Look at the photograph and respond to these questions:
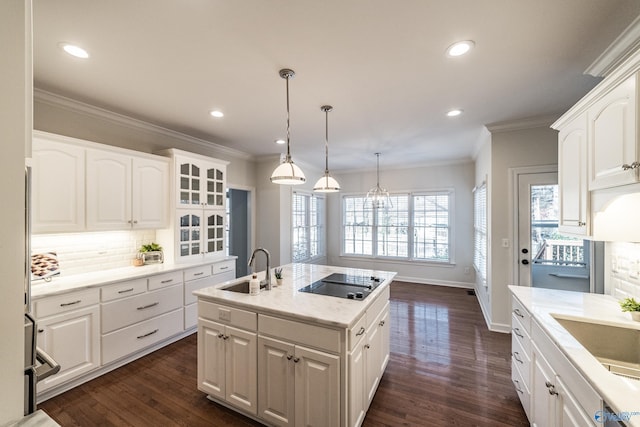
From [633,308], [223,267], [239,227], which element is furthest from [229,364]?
[239,227]

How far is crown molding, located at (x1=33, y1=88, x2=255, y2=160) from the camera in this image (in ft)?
8.46

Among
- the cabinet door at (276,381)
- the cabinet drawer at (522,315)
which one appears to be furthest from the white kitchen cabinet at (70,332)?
the cabinet drawer at (522,315)

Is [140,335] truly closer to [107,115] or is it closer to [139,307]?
[139,307]

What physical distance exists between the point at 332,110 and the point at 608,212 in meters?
2.46

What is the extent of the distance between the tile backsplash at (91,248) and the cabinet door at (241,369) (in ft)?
6.94

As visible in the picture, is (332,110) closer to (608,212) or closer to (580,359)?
(608,212)

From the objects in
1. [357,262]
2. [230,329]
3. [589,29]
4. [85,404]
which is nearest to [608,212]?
[589,29]

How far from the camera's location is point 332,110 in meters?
3.01

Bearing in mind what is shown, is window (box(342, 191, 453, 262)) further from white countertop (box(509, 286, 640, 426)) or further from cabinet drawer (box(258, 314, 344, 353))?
cabinet drawer (box(258, 314, 344, 353))

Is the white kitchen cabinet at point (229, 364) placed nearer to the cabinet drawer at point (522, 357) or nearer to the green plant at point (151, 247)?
the green plant at point (151, 247)

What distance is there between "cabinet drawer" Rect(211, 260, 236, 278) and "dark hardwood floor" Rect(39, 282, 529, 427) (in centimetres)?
88

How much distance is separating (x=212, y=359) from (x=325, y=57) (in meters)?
2.53

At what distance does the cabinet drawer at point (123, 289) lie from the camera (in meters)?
2.60

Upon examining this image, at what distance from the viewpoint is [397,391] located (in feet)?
7.75
